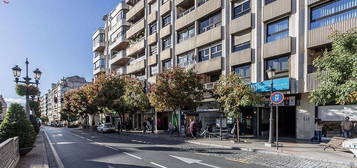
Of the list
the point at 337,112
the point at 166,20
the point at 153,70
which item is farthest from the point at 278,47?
the point at 153,70

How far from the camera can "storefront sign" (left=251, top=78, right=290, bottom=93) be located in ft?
64.1

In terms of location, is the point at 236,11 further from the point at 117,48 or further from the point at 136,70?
the point at 117,48

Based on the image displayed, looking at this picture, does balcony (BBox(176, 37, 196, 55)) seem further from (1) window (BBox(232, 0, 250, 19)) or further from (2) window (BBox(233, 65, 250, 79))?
(2) window (BBox(233, 65, 250, 79))

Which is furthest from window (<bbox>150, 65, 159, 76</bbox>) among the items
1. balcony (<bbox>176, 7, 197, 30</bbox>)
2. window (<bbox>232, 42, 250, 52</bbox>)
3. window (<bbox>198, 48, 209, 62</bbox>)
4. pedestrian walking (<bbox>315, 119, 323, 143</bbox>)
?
pedestrian walking (<bbox>315, 119, 323, 143</bbox>)

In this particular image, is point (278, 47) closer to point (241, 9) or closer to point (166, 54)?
point (241, 9)

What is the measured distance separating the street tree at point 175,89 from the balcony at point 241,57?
3564mm

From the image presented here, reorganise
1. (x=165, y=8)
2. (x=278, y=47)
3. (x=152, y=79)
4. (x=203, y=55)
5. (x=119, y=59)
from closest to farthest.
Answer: (x=278, y=47) < (x=203, y=55) < (x=165, y=8) < (x=152, y=79) < (x=119, y=59)

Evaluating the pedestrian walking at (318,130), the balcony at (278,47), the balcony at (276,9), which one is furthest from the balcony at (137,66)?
the pedestrian walking at (318,130)

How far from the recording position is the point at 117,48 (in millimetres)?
53500

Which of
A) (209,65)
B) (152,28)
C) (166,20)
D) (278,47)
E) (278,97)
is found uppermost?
(166,20)

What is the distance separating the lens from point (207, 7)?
2805cm

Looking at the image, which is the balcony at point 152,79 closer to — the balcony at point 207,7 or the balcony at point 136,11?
the balcony at point 136,11

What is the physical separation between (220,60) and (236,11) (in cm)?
451

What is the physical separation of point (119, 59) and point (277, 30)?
1323 inches
